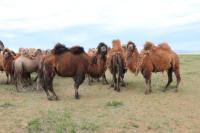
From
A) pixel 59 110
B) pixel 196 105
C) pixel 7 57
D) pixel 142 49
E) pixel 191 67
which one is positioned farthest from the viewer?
pixel 191 67

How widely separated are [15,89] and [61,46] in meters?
3.37

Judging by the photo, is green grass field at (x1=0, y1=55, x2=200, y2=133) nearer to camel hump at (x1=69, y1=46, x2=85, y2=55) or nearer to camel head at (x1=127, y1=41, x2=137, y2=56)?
camel head at (x1=127, y1=41, x2=137, y2=56)

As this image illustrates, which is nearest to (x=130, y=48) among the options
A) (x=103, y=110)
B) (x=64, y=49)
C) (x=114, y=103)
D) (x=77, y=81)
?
(x=77, y=81)

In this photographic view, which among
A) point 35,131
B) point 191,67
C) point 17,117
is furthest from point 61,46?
point 191,67

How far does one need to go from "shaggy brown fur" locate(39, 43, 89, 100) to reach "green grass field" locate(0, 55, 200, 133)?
67cm

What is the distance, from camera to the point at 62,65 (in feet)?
50.4

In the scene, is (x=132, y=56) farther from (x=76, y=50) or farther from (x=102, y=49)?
(x=76, y=50)

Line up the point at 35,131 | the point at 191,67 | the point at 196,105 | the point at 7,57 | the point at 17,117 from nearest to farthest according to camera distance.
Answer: the point at 35,131
the point at 17,117
the point at 196,105
the point at 7,57
the point at 191,67

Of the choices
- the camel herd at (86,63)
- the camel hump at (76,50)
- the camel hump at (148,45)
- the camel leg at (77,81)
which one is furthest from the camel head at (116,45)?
the camel leg at (77,81)

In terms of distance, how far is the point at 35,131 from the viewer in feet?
37.4

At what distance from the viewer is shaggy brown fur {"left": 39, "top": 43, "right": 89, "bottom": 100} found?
1534cm

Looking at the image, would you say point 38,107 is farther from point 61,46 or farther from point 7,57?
point 7,57

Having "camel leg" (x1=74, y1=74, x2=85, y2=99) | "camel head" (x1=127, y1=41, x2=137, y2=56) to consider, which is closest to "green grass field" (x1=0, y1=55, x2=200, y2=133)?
"camel leg" (x1=74, y1=74, x2=85, y2=99)

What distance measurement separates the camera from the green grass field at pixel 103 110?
11844 millimetres
